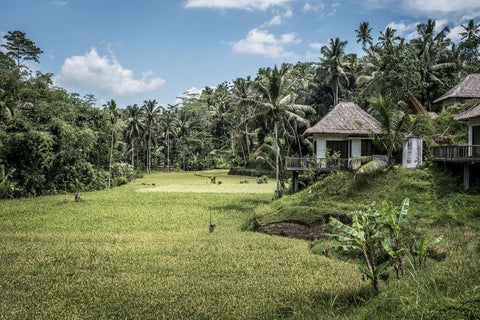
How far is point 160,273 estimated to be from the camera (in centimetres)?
870

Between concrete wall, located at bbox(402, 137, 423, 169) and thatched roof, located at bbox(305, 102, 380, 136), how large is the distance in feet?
10.8

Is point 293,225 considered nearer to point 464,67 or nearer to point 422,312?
point 422,312

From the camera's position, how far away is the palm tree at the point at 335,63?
118 feet

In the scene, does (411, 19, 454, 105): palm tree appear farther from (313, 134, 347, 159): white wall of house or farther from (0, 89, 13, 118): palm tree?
(0, 89, 13, 118): palm tree

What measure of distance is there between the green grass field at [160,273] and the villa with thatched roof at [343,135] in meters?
7.87

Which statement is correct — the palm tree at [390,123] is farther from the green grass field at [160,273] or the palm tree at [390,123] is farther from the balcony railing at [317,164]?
the green grass field at [160,273]

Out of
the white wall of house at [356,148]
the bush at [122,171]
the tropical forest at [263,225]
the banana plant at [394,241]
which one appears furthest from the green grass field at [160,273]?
the bush at [122,171]

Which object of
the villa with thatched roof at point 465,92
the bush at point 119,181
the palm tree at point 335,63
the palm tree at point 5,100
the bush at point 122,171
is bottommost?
the bush at point 119,181

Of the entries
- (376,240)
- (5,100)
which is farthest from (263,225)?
(5,100)

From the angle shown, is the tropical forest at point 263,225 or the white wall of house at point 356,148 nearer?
the tropical forest at point 263,225

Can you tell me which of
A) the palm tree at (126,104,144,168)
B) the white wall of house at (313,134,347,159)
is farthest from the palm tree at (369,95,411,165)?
the palm tree at (126,104,144,168)

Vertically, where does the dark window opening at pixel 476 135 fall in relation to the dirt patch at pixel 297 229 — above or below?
above

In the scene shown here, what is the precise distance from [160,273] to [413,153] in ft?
43.3

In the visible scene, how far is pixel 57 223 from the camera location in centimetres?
1616
